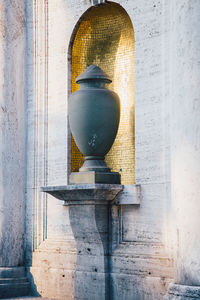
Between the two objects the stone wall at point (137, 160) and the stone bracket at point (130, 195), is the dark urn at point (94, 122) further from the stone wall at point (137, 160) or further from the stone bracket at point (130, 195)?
the stone wall at point (137, 160)

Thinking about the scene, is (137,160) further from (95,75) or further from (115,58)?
(115,58)

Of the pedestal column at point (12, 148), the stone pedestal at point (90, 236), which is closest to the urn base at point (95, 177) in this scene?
the stone pedestal at point (90, 236)

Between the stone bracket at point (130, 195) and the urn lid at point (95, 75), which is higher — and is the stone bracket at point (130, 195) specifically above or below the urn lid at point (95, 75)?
below

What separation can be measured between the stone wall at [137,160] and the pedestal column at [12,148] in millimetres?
117

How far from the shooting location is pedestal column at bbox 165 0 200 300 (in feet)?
19.0

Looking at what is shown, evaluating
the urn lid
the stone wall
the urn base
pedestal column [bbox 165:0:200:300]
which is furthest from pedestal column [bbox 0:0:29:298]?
pedestal column [bbox 165:0:200:300]

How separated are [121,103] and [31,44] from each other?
5.80ft

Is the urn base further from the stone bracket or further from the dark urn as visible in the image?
the stone bracket

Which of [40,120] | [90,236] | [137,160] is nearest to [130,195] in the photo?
[137,160]

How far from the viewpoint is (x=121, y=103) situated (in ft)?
25.5

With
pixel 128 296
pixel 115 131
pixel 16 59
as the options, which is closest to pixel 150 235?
pixel 128 296

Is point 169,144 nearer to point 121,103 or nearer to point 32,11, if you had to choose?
point 121,103

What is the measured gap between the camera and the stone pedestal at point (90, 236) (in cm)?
716

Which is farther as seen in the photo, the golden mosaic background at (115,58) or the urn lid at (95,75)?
the golden mosaic background at (115,58)
